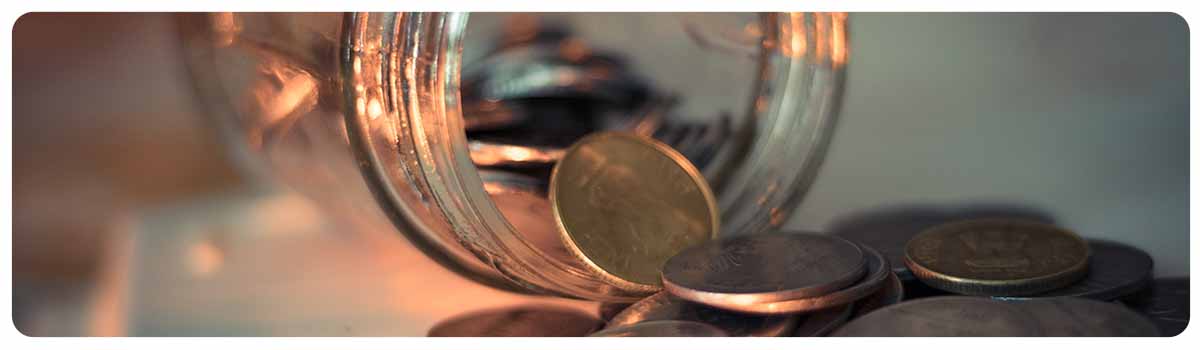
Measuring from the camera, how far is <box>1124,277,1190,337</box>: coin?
83 centimetres

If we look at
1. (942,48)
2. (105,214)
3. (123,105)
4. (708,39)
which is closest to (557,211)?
(708,39)

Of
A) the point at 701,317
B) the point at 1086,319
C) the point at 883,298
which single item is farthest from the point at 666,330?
the point at 1086,319

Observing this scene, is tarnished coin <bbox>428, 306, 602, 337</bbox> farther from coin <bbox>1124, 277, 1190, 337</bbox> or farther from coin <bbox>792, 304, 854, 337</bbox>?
coin <bbox>1124, 277, 1190, 337</bbox>

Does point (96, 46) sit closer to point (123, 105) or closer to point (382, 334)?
point (123, 105)

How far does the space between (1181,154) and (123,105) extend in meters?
1.65

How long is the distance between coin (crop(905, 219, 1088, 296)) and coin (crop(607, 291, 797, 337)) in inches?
7.9

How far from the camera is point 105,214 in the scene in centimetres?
142

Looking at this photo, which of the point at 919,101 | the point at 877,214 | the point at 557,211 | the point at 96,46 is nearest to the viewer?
the point at 557,211

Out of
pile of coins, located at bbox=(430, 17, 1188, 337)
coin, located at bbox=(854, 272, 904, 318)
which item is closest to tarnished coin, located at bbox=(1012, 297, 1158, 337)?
pile of coins, located at bbox=(430, 17, 1188, 337)

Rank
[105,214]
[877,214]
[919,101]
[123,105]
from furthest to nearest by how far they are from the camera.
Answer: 1. [123,105]
2. [919,101]
3. [105,214]
4. [877,214]

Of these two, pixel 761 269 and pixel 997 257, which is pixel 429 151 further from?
pixel 997 257

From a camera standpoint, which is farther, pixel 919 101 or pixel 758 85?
pixel 919 101

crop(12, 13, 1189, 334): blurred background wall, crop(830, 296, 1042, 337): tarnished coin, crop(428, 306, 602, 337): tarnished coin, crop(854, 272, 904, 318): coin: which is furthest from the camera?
crop(12, 13, 1189, 334): blurred background wall

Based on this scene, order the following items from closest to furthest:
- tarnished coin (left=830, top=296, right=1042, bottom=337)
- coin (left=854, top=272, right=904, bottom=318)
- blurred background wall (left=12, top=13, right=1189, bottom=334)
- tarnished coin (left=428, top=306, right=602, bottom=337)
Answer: tarnished coin (left=830, top=296, right=1042, bottom=337) → coin (left=854, top=272, right=904, bottom=318) → tarnished coin (left=428, top=306, right=602, bottom=337) → blurred background wall (left=12, top=13, right=1189, bottom=334)
